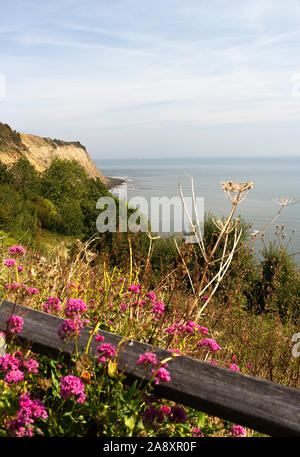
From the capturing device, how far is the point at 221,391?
1.66 m

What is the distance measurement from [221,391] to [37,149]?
6585cm

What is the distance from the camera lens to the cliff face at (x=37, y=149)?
44.9m

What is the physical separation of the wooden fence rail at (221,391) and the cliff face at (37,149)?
37.0m

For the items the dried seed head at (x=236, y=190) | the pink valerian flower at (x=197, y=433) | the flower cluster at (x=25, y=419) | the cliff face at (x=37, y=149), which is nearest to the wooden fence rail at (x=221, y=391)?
the pink valerian flower at (x=197, y=433)

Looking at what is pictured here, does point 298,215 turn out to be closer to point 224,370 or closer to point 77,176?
point 77,176

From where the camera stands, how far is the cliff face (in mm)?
44938

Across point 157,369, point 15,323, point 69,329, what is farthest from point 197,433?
point 15,323

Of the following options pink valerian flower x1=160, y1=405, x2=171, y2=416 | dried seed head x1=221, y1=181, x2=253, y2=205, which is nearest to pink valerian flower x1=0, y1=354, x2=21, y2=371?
pink valerian flower x1=160, y1=405, x2=171, y2=416

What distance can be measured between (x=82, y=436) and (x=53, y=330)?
604 millimetres

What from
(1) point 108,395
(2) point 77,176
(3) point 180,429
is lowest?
(3) point 180,429

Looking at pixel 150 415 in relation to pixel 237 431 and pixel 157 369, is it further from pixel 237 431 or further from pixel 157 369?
pixel 237 431

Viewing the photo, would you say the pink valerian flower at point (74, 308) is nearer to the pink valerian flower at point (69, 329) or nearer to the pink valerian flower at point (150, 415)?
the pink valerian flower at point (69, 329)

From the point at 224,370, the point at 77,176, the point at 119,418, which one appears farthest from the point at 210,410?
the point at 77,176

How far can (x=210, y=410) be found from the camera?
1.65 m
